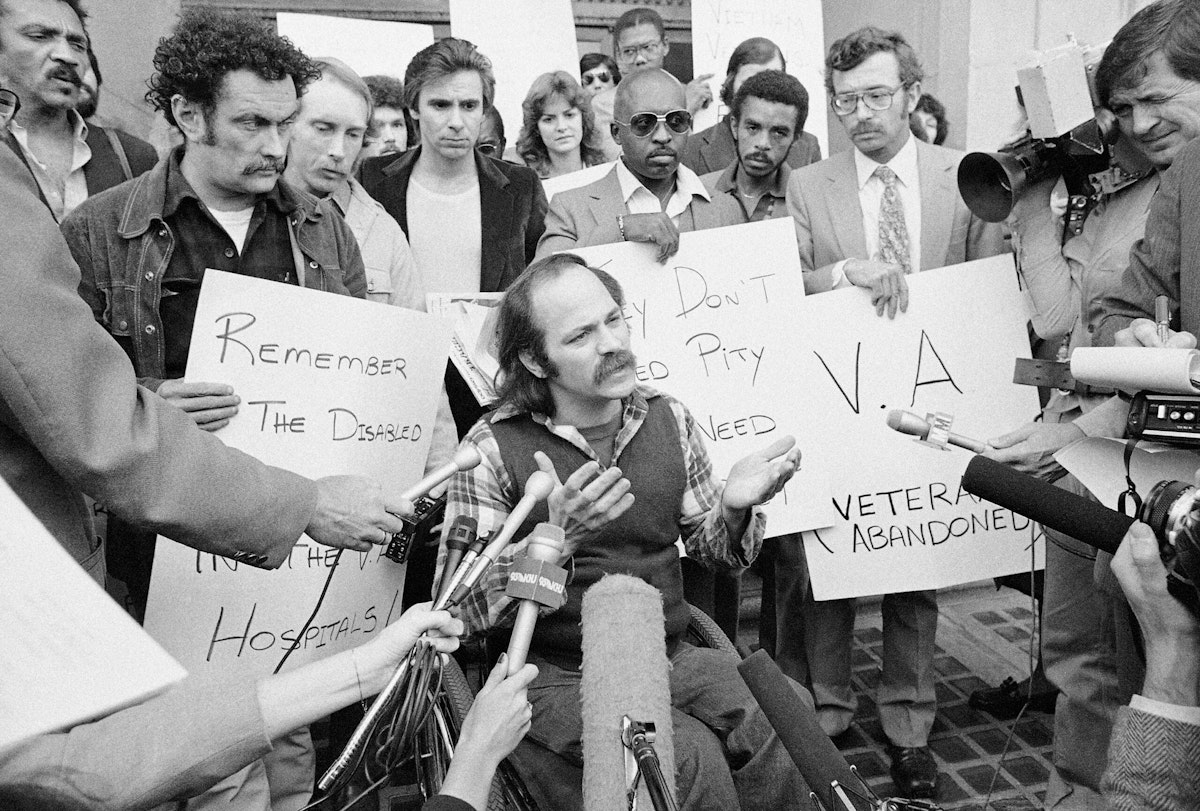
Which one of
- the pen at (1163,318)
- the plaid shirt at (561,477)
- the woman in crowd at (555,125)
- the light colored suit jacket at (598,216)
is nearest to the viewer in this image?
the pen at (1163,318)

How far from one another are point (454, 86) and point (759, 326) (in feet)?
4.73

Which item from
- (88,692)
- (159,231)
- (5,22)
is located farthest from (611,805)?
(5,22)

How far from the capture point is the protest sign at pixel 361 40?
17.2 feet

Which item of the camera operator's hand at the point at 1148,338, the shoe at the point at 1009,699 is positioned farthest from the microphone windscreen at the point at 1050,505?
the shoe at the point at 1009,699

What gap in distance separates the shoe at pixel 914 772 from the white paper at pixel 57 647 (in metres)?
2.77

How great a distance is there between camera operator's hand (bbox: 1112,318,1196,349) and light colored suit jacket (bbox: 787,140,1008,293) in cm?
130

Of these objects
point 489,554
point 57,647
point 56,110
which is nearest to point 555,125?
point 56,110

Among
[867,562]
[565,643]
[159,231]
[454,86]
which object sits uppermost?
[454,86]

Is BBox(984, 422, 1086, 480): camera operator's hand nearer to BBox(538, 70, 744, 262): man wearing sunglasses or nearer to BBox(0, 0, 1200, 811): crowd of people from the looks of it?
BBox(0, 0, 1200, 811): crowd of people

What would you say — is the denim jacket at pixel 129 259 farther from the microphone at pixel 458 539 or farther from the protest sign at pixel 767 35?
the protest sign at pixel 767 35

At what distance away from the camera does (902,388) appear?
328 cm

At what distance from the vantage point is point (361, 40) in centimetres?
546

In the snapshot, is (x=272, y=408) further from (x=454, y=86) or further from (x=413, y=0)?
(x=413, y=0)

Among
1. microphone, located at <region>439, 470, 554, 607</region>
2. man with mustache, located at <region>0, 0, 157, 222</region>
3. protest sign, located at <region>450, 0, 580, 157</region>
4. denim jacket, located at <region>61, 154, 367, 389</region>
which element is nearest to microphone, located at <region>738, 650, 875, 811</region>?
microphone, located at <region>439, 470, 554, 607</region>
